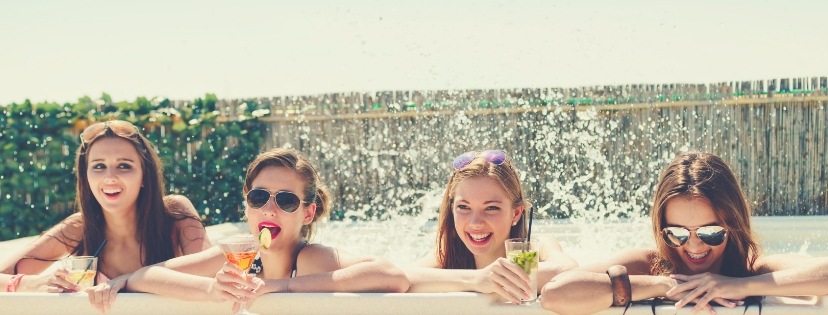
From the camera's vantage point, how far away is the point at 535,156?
8.47 m

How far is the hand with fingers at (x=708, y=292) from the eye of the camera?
2.49 metres

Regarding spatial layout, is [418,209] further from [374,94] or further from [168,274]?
[168,274]

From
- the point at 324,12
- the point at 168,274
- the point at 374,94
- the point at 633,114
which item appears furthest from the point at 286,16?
the point at 168,274

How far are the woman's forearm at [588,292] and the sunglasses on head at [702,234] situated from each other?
0.20 m

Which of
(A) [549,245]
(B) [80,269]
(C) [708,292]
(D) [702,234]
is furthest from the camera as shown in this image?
(A) [549,245]

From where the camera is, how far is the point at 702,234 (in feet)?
8.94

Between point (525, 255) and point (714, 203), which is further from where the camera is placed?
point (714, 203)

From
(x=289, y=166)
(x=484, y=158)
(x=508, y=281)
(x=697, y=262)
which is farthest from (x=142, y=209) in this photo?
(x=697, y=262)

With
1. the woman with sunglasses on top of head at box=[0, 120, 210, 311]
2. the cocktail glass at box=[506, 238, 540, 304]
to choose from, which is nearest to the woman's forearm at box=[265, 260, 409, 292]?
the cocktail glass at box=[506, 238, 540, 304]

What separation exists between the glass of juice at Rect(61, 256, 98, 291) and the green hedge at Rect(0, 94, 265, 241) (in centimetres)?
562

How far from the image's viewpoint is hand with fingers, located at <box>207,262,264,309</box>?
8.95ft

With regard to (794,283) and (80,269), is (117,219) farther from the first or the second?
(794,283)

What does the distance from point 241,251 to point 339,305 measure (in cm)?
36

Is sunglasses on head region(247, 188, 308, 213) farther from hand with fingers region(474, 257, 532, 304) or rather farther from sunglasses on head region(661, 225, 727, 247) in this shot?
sunglasses on head region(661, 225, 727, 247)
